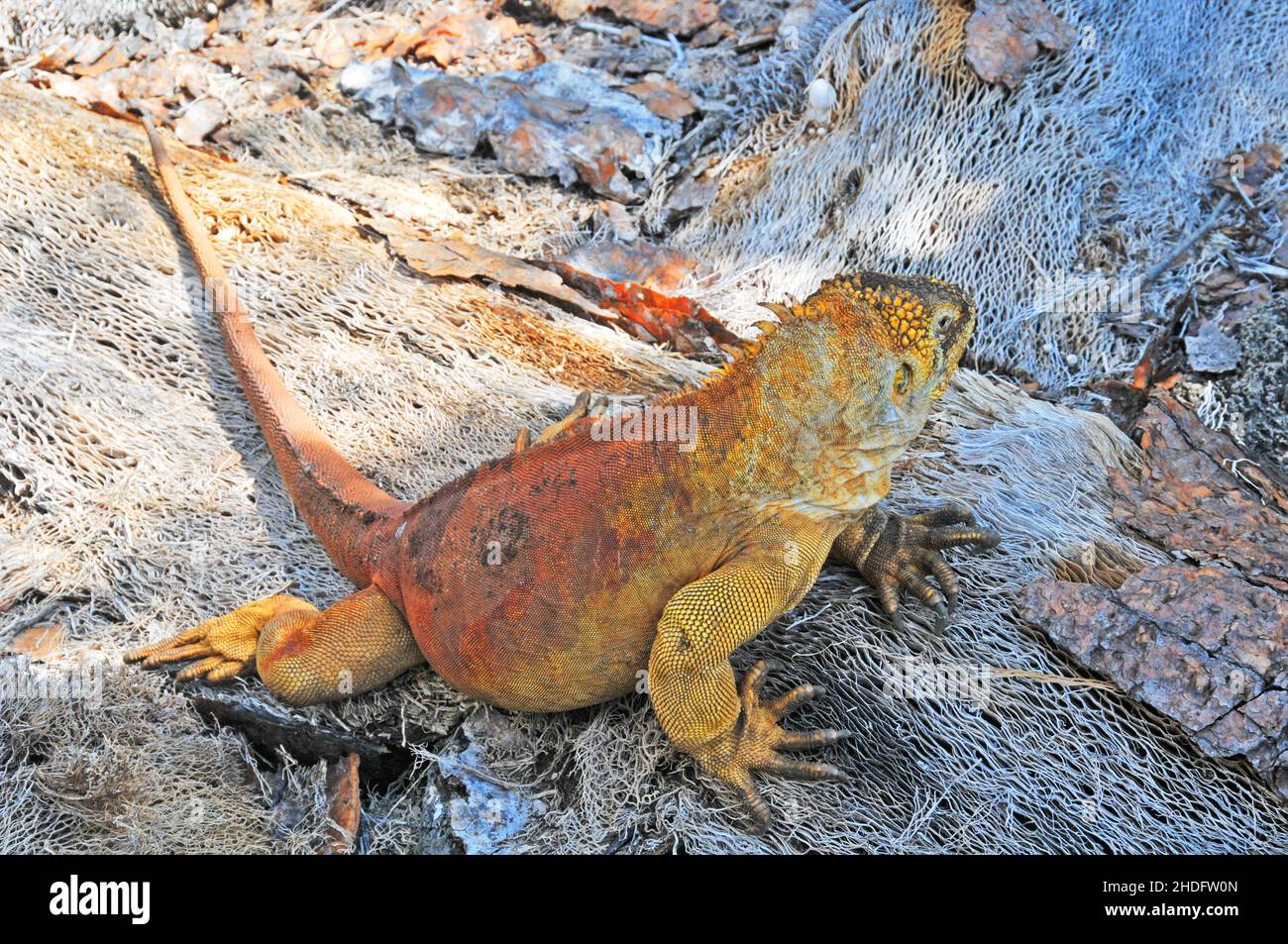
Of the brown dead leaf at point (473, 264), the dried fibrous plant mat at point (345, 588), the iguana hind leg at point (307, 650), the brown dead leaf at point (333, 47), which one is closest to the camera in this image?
the dried fibrous plant mat at point (345, 588)

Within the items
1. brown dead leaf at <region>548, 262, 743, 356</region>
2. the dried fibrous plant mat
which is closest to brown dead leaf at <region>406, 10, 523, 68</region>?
the dried fibrous plant mat

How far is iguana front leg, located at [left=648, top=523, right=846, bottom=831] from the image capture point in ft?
12.0

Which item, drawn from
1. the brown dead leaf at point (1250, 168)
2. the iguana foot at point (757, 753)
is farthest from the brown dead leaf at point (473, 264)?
the brown dead leaf at point (1250, 168)

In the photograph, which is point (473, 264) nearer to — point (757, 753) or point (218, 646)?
point (218, 646)

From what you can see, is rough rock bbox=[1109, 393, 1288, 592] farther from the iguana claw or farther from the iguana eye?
the iguana eye

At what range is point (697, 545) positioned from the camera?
3809 millimetres

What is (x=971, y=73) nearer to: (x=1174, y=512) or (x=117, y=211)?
(x=1174, y=512)

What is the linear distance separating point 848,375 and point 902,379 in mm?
180

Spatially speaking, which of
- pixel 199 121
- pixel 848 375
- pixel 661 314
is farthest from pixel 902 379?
pixel 199 121

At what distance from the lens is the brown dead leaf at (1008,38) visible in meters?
5.36

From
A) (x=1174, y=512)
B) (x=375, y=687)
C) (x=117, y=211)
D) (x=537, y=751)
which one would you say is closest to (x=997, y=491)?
(x=1174, y=512)

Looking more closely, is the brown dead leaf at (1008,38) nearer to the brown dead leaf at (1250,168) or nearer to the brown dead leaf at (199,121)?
the brown dead leaf at (1250,168)

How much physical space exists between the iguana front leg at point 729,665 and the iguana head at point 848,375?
246mm

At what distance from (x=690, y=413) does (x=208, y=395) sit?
2585mm
